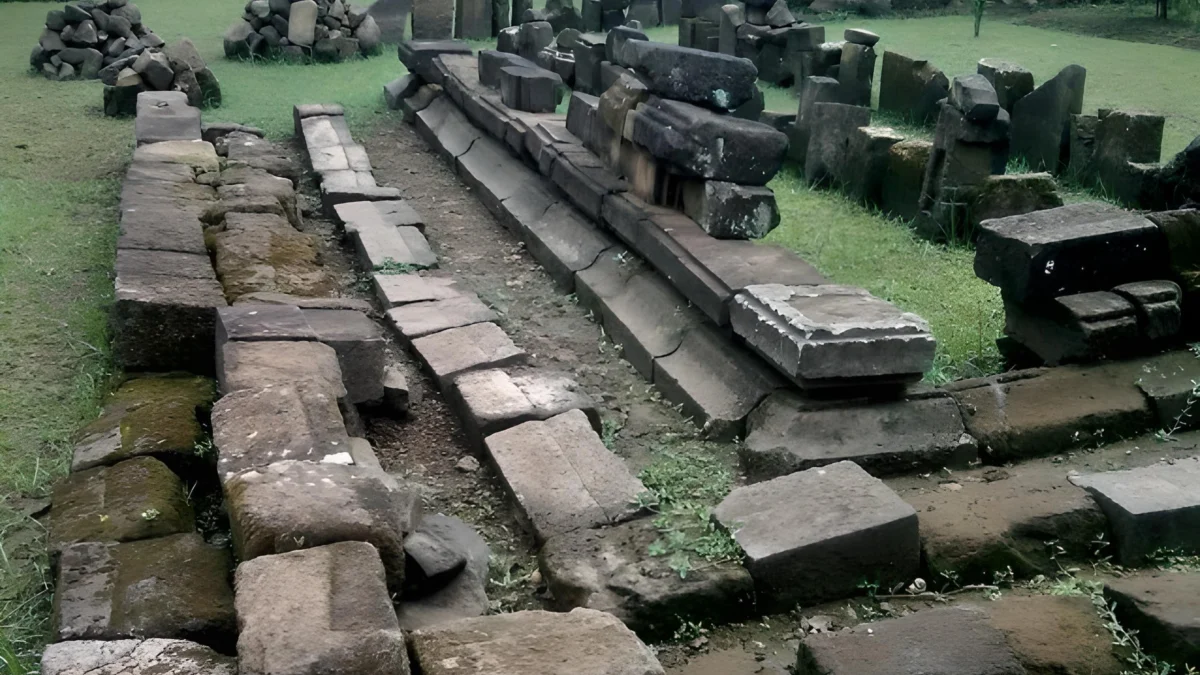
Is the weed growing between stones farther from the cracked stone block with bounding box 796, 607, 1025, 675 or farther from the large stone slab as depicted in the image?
the large stone slab

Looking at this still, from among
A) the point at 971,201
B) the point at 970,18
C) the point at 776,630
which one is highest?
the point at 970,18

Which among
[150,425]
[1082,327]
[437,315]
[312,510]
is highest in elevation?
[1082,327]

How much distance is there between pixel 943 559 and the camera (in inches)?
153

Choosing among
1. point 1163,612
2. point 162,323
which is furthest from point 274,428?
point 1163,612

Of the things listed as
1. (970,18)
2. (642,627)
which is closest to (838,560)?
(642,627)

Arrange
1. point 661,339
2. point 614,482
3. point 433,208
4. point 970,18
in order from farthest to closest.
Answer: point 970,18, point 433,208, point 661,339, point 614,482

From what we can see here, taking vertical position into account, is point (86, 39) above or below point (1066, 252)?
above

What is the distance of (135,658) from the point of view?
2.93 metres

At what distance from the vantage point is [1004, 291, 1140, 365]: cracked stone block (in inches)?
201

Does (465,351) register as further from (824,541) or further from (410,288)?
(824,541)

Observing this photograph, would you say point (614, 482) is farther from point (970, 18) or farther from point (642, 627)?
point (970, 18)

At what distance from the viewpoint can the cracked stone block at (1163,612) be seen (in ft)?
10.8

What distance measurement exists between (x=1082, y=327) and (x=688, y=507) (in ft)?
7.02

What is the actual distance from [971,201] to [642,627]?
196 inches
